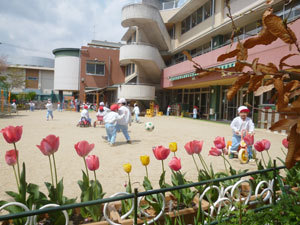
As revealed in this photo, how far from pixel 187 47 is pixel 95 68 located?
45.1 ft

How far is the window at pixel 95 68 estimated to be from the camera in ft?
95.2

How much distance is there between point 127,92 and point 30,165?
1674 cm

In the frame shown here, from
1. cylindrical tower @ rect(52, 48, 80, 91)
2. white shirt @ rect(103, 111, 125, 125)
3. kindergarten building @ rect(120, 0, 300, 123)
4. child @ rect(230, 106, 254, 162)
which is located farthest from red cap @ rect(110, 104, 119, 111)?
cylindrical tower @ rect(52, 48, 80, 91)

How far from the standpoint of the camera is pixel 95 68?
29.1m

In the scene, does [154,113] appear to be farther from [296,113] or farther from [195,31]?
[296,113]

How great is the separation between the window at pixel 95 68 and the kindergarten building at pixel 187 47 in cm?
412

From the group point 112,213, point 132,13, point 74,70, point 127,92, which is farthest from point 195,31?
point 112,213

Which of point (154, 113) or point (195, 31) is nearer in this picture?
point (195, 31)

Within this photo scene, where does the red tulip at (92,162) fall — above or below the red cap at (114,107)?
below

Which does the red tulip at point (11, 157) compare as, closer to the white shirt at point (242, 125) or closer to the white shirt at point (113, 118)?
the white shirt at point (242, 125)

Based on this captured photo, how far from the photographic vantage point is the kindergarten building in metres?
14.8

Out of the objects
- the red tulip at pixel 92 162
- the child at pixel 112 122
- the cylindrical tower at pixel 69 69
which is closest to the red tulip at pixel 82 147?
the red tulip at pixel 92 162

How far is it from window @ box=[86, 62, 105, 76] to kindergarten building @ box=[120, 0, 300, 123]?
4.12m

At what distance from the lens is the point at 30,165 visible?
4.92 meters
